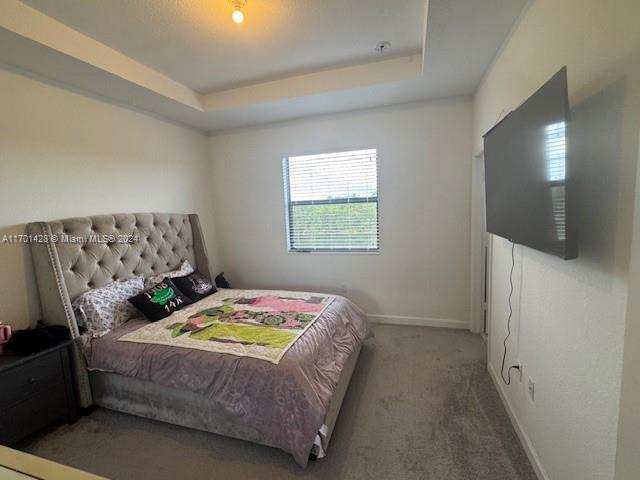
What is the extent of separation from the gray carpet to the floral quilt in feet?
1.91

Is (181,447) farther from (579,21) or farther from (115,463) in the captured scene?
(579,21)

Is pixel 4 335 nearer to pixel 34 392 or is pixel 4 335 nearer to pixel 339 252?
pixel 34 392

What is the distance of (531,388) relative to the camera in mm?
1661

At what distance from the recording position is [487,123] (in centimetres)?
248

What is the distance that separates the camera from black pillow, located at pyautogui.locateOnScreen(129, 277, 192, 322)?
2.47 metres

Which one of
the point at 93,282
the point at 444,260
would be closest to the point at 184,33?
the point at 93,282

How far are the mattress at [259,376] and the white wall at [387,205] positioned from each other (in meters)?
1.50

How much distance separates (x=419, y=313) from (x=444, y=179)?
5.18 ft

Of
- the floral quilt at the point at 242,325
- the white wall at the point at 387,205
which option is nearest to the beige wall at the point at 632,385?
the floral quilt at the point at 242,325

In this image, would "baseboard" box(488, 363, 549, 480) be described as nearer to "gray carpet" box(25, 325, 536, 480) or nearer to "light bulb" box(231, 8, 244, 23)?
"gray carpet" box(25, 325, 536, 480)

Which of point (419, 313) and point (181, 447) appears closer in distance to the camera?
point (181, 447)

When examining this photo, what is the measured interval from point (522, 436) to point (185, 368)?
2.12m

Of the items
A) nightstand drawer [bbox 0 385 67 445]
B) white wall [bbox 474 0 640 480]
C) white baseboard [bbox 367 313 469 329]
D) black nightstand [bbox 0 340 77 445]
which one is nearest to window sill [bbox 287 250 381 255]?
white baseboard [bbox 367 313 469 329]

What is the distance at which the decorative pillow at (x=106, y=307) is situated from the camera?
2.23 meters
